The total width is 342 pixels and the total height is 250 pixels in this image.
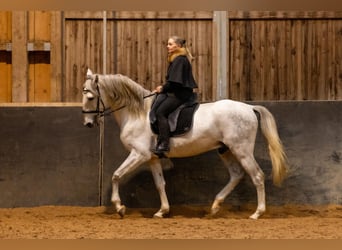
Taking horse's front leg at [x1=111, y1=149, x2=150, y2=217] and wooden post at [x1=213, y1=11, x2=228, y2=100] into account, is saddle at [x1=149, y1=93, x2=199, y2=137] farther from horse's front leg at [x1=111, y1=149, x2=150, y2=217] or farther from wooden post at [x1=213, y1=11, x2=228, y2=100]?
wooden post at [x1=213, y1=11, x2=228, y2=100]

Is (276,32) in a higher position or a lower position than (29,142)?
higher

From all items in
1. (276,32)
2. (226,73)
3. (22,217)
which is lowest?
(22,217)

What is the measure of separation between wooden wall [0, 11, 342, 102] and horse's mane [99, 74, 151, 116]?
1.22 m

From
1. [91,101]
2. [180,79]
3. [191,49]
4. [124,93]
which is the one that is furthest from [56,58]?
[180,79]

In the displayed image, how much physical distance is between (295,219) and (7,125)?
3.94 metres

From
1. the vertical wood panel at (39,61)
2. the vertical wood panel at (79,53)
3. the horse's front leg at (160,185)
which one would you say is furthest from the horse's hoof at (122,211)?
the vertical wood panel at (39,61)

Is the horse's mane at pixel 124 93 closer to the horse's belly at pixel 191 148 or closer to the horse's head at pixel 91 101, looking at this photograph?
the horse's head at pixel 91 101

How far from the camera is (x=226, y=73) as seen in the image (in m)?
8.39

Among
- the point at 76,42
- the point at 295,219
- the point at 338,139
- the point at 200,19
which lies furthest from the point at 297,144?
the point at 76,42

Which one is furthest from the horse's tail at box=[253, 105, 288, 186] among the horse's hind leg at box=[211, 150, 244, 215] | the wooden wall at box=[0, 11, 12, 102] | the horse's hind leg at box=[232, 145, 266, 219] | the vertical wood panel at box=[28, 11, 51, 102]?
the wooden wall at box=[0, 11, 12, 102]

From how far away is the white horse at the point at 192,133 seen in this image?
7059 millimetres

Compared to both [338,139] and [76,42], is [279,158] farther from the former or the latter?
[76,42]

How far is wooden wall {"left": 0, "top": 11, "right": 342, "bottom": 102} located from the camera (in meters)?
8.39

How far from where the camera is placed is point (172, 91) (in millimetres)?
7062
